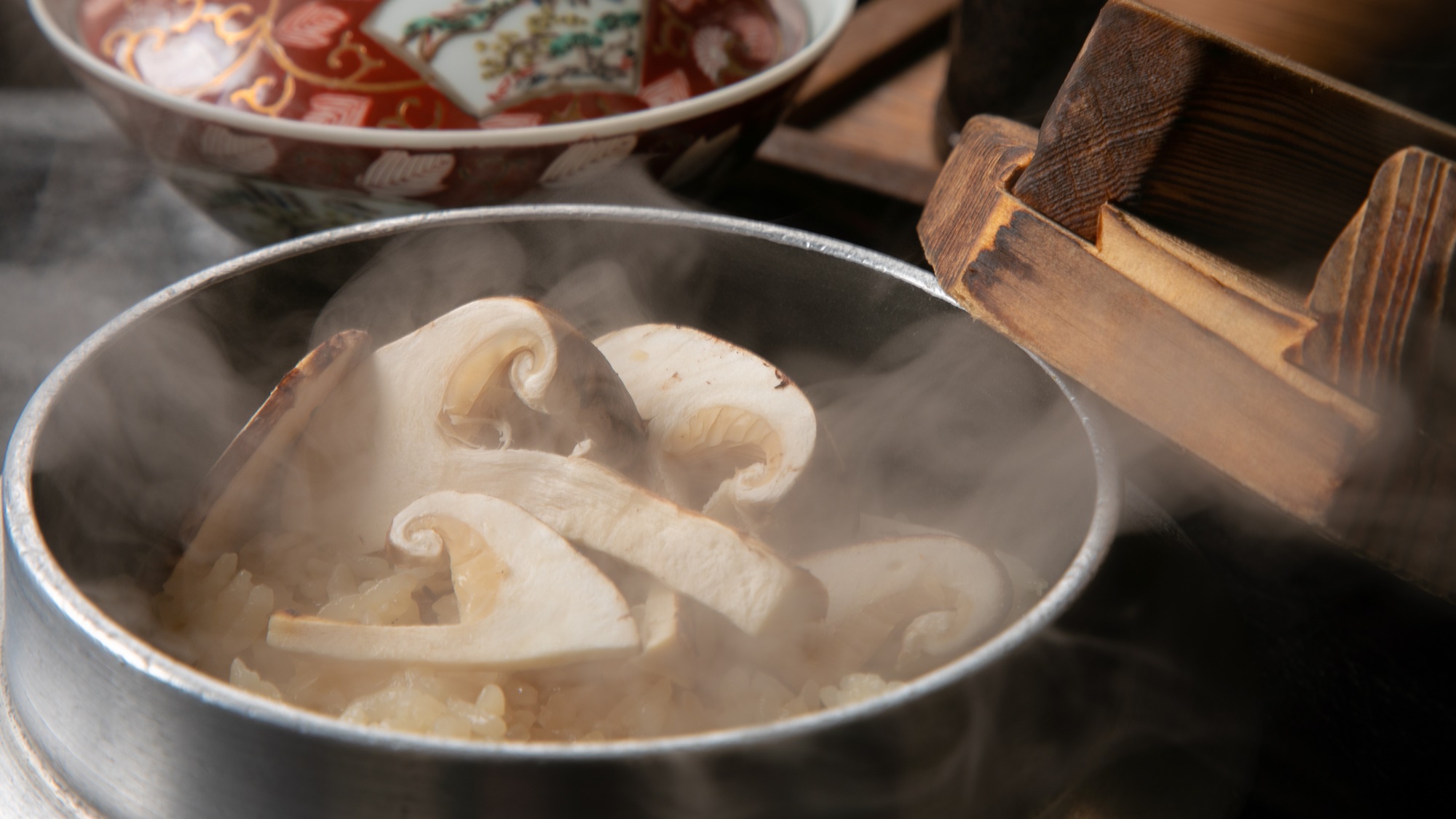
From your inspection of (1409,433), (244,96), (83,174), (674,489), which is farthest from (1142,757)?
(83,174)

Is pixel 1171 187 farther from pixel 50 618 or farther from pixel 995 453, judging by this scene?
pixel 50 618

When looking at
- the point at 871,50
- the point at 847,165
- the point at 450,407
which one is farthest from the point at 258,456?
the point at 871,50

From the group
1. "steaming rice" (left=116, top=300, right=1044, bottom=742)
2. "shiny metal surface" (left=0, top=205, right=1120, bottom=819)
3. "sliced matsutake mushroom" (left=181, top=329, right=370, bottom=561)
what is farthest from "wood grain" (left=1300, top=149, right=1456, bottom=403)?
"sliced matsutake mushroom" (left=181, top=329, right=370, bottom=561)

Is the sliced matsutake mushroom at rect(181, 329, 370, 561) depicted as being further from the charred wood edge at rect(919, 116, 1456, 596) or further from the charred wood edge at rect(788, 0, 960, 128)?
the charred wood edge at rect(788, 0, 960, 128)

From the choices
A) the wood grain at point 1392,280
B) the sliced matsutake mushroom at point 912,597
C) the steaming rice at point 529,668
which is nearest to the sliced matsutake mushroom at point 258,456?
the steaming rice at point 529,668

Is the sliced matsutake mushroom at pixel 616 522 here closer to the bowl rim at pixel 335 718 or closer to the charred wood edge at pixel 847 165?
the bowl rim at pixel 335 718

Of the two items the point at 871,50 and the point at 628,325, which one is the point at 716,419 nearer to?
the point at 628,325
